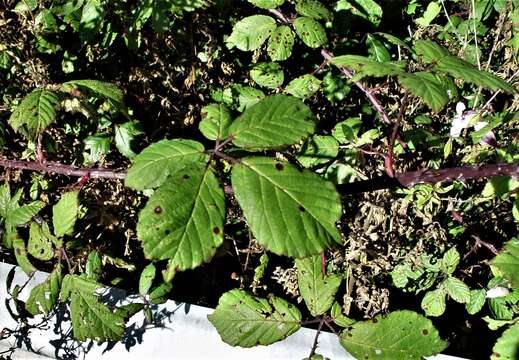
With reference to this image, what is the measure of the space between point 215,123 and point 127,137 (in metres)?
0.78

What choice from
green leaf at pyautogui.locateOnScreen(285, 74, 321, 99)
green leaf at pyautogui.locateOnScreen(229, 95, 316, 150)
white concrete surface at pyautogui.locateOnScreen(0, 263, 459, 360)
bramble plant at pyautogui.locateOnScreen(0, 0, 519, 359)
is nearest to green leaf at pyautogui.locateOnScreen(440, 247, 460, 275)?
bramble plant at pyautogui.locateOnScreen(0, 0, 519, 359)

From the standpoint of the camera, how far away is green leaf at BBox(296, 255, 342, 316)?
3.72ft

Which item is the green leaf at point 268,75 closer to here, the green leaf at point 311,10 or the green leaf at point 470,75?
the green leaf at point 311,10

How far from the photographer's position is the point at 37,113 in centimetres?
105

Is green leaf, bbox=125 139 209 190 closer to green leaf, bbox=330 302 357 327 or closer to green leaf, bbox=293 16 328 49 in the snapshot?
green leaf, bbox=330 302 357 327

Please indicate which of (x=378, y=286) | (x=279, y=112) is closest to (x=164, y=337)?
(x=378, y=286)

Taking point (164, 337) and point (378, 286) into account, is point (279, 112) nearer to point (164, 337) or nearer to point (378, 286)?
point (164, 337)

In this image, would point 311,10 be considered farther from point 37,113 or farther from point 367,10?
point 37,113

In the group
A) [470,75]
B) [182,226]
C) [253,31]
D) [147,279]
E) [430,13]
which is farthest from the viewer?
[430,13]

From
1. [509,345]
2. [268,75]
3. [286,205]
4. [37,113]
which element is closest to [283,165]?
[286,205]

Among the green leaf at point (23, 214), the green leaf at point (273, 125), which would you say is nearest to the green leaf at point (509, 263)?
the green leaf at point (273, 125)

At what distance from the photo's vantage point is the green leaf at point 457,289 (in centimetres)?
163

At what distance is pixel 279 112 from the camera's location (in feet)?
2.84

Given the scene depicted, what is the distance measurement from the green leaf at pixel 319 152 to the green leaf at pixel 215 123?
1.54 ft
